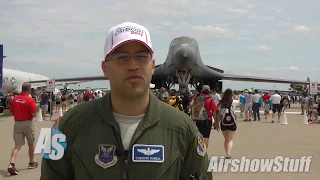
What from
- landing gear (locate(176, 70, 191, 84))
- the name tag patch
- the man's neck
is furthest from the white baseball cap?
landing gear (locate(176, 70, 191, 84))

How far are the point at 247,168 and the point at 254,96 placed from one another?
1167 centimetres

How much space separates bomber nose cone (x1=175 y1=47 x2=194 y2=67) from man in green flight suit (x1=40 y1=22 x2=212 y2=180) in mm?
23091

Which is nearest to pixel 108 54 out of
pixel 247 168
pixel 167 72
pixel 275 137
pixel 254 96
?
pixel 247 168

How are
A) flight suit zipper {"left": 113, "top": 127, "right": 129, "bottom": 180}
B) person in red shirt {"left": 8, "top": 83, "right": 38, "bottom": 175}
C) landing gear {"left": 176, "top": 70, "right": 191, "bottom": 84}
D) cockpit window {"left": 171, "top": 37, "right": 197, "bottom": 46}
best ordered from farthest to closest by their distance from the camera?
cockpit window {"left": 171, "top": 37, "right": 197, "bottom": 46} < landing gear {"left": 176, "top": 70, "right": 191, "bottom": 84} < person in red shirt {"left": 8, "top": 83, "right": 38, "bottom": 175} < flight suit zipper {"left": 113, "top": 127, "right": 129, "bottom": 180}

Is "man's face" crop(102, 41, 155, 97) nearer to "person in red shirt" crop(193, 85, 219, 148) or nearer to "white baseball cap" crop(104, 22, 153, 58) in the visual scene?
"white baseball cap" crop(104, 22, 153, 58)

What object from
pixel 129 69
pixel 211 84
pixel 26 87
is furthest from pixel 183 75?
pixel 129 69

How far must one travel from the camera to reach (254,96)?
18938 mm

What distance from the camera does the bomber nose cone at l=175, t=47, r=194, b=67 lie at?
25031 mm

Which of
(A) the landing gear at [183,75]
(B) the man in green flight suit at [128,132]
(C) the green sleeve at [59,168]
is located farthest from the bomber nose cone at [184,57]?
(C) the green sleeve at [59,168]

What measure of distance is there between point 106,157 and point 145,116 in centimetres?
31

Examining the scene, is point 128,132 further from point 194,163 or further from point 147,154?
point 194,163

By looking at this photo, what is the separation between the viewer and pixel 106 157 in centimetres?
190

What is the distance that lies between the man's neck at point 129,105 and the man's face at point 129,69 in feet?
0.15

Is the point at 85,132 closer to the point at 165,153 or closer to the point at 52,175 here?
the point at 52,175
